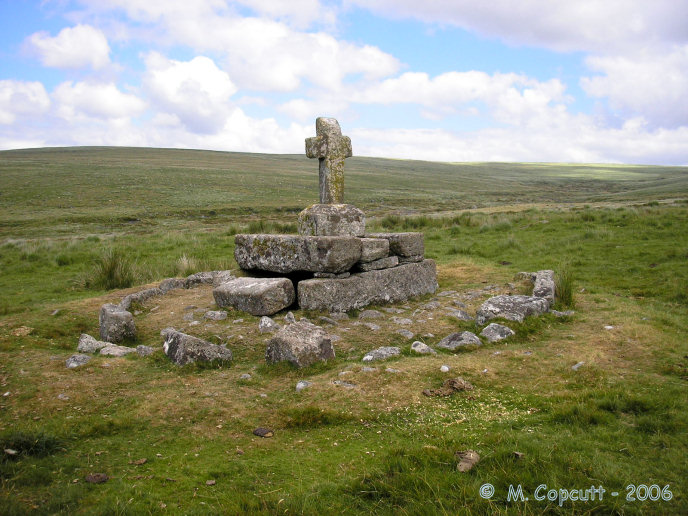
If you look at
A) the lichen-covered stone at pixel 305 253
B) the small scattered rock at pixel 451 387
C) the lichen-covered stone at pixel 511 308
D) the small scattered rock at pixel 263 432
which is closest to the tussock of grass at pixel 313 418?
the small scattered rock at pixel 263 432

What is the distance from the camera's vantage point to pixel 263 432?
4.59 meters

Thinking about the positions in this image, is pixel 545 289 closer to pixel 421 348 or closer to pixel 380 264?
pixel 380 264

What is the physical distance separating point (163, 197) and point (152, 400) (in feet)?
142

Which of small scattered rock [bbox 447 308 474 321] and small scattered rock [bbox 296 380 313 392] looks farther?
small scattered rock [bbox 447 308 474 321]

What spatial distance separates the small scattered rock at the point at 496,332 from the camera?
281 inches

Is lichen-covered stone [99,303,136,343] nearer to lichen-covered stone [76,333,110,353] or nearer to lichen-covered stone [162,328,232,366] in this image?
lichen-covered stone [76,333,110,353]

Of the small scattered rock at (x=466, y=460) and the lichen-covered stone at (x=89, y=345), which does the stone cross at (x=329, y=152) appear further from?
the small scattered rock at (x=466, y=460)

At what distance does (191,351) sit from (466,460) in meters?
3.97

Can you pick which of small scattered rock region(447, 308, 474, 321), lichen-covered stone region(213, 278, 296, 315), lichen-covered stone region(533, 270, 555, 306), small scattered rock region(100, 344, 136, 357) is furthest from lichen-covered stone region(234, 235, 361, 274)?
lichen-covered stone region(533, 270, 555, 306)

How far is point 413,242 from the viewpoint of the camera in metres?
10.1

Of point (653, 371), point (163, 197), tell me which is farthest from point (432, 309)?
point (163, 197)

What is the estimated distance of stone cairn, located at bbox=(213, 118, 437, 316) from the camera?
8633 millimetres

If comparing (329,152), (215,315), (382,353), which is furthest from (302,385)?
(329,152)

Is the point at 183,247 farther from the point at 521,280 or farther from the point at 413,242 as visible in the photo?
the point at 521,280
